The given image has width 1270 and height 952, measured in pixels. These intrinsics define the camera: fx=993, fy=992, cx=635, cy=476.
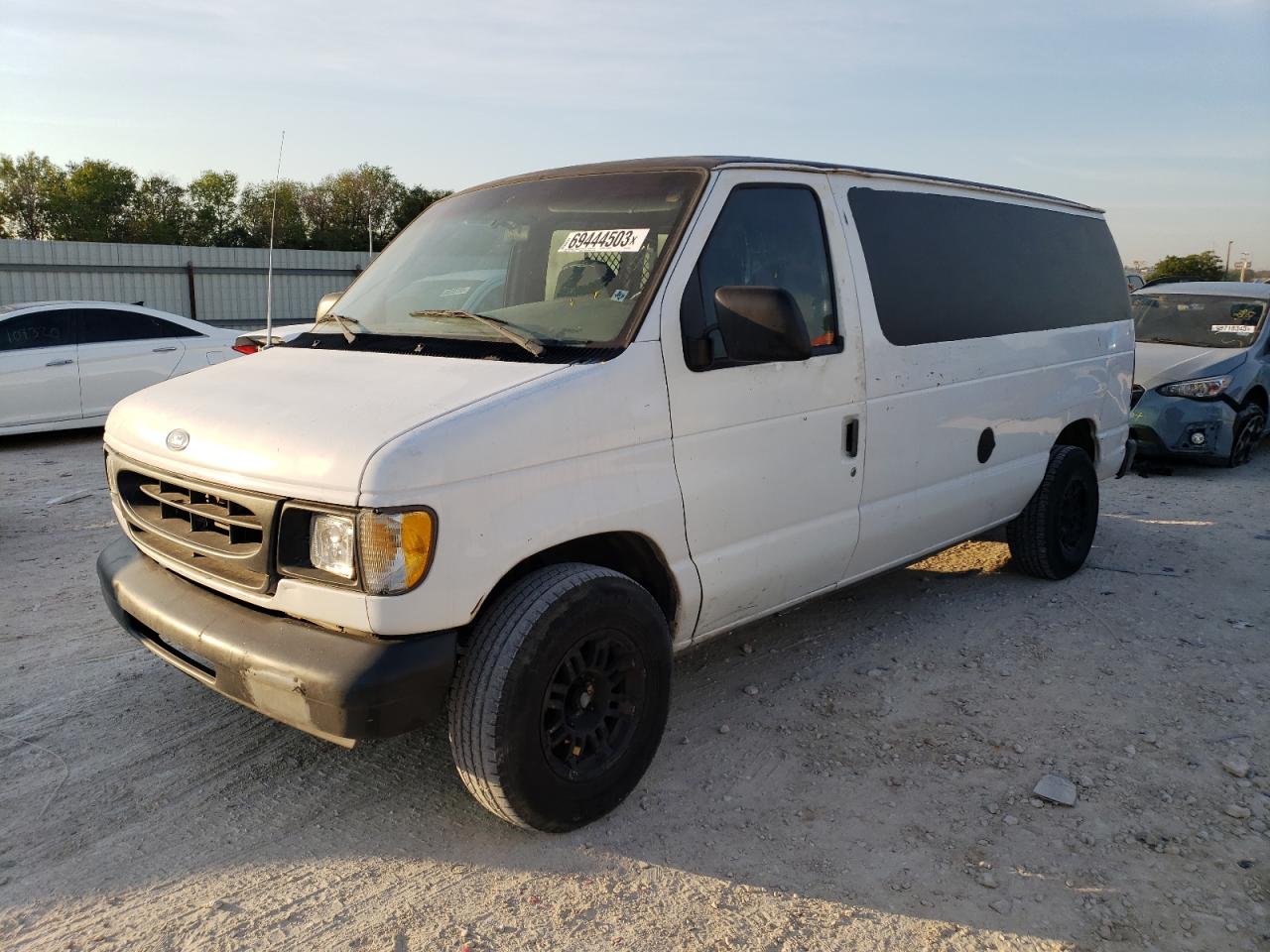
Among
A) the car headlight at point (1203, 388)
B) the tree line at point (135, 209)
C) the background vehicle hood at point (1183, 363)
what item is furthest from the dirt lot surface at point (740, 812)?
the tree line at point (135, 209)

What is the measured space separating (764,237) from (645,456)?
109cm

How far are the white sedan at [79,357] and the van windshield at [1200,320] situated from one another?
397 inches

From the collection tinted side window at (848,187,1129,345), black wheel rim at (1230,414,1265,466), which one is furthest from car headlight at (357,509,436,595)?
black wheel rim at (1230,414,1265,466)

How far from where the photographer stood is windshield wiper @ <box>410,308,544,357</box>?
3.21 m

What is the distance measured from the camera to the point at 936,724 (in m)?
4.02

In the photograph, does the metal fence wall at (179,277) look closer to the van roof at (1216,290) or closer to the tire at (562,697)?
the van roof at (1216,290)

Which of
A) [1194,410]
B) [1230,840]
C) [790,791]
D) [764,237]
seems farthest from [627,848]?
[1194,410]

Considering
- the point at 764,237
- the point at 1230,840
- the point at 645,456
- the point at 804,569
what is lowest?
the point at 1230,840

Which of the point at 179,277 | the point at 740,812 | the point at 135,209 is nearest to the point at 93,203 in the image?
the point at 135,209

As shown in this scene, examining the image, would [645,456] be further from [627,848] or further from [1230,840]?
[1230,840]

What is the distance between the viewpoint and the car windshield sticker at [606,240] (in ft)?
11.5

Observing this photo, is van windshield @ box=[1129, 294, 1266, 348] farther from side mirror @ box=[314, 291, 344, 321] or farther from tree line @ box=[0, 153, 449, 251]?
tree line @ box=[0, 153, 449, 251]

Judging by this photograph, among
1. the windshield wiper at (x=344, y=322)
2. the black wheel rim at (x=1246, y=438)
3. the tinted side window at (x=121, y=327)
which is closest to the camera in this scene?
the windshield wiper at (x=344, y=322)

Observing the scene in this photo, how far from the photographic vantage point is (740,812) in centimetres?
335
